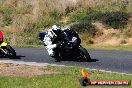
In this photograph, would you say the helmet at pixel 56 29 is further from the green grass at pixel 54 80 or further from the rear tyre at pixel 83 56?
the green grass at pixel 54 80

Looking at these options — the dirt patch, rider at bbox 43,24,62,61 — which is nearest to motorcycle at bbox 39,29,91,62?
rider at bbox 43,24,62,61

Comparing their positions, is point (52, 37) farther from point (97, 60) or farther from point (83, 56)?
point (97, 60)

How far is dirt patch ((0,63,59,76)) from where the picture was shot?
1630 cm

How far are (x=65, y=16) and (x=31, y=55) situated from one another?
50.2 feet

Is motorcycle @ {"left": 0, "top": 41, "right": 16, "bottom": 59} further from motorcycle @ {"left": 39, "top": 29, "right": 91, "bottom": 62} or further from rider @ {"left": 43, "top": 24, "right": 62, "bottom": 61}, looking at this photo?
motorcycle @ {"left": 39, "top": 29, "right": 91, "bottom": 62}

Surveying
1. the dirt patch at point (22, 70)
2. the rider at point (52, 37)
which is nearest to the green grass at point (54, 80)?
the dirt patch at point (22, 70)

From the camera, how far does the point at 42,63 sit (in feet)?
63.8

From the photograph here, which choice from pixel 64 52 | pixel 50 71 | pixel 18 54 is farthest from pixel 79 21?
pixel 50 71

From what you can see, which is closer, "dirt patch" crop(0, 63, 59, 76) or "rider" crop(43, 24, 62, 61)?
"dirt patch" crop(0, 63, 59, 76)

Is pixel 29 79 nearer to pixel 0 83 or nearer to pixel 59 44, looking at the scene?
pixel 0 83

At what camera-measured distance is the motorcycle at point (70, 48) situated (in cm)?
1984

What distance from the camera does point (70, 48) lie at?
65.2ft

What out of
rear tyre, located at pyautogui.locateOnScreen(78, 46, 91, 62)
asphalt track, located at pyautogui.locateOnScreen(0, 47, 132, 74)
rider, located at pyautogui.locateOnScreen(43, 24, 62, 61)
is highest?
rider, located at pyautogui.locateOnScreen(43, 24, 62, 61)

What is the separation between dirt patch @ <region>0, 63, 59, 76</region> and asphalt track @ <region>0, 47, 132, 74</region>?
4.93 feet
